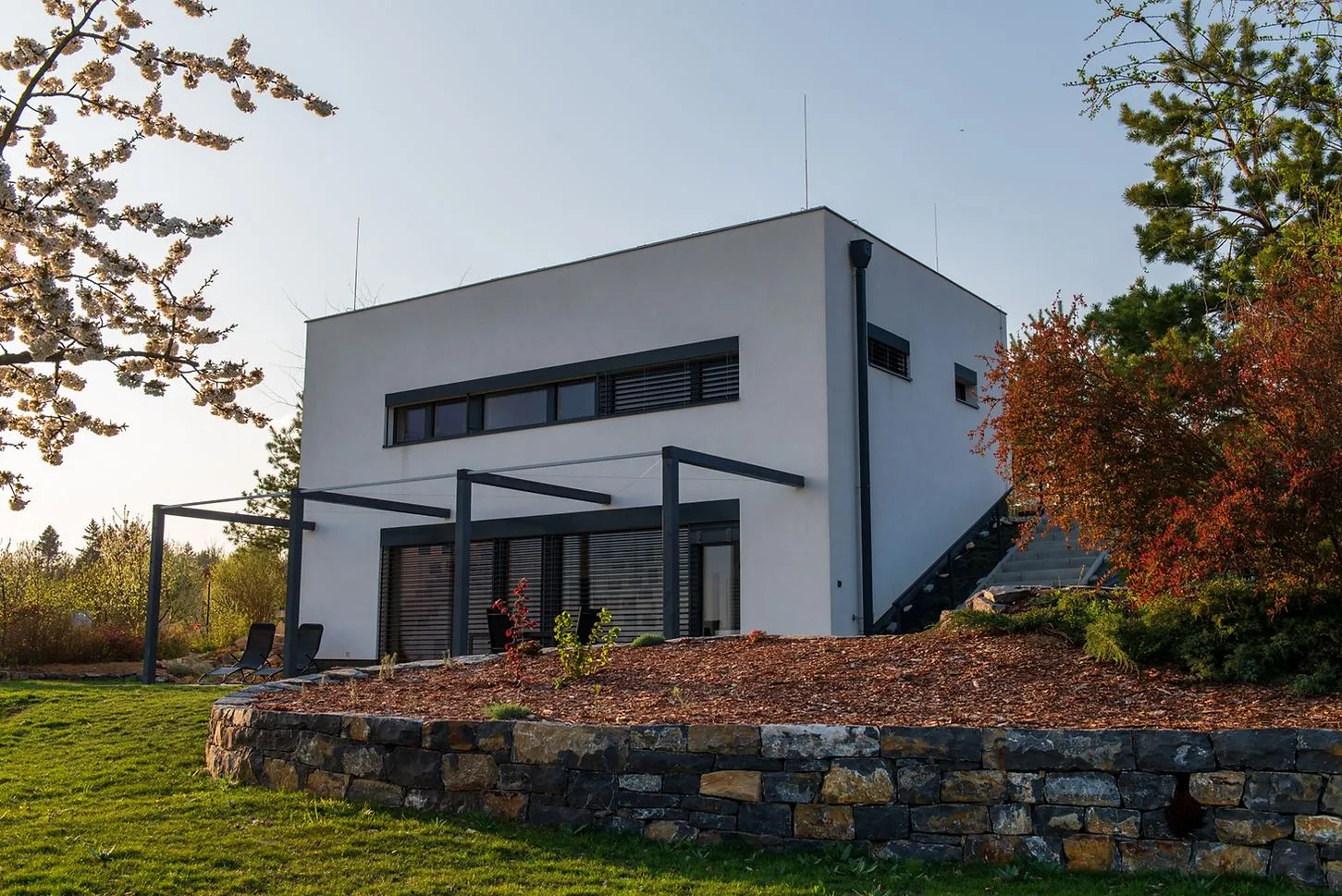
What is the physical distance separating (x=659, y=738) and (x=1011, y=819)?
183 cm

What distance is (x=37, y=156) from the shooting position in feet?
20.0

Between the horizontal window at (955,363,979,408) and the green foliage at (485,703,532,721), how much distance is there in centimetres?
1221

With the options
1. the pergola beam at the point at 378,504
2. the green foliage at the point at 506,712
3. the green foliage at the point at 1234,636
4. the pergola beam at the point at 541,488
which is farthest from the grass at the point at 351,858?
the pergola beam at the point at 378,504

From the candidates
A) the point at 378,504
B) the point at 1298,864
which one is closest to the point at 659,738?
the point at 1298,864

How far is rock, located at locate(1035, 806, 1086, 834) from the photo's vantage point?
5.64 metres

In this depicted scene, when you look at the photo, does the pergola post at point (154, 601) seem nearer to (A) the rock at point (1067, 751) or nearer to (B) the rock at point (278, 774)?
(B) the rock at point (278, 774)

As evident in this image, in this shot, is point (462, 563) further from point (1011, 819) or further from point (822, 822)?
point (1011, 819)

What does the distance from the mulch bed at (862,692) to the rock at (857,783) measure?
0.41 metres

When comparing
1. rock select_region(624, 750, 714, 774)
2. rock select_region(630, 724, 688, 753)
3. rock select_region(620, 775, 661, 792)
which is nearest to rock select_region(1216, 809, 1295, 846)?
rock select_region(624, 750, 714, 774)

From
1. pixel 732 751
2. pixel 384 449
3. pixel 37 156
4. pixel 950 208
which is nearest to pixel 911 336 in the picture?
pixel 950 208

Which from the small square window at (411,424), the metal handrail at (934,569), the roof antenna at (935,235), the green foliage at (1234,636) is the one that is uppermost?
the roof antenna at (935,235)

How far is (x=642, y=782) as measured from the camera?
251 inches

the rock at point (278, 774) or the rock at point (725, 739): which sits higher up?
the rock at point (725, 739)

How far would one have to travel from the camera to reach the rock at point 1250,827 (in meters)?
5.36
